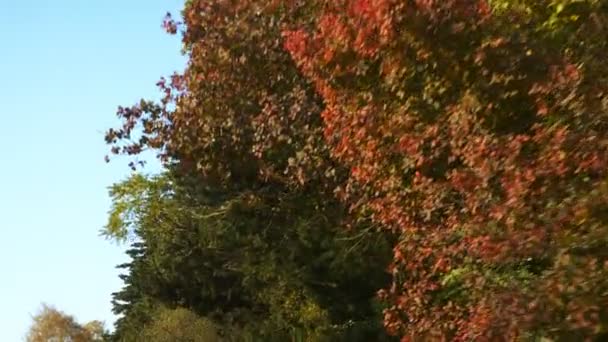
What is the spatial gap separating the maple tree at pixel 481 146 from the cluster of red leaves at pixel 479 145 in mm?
19

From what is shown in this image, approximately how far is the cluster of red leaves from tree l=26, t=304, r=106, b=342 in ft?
110

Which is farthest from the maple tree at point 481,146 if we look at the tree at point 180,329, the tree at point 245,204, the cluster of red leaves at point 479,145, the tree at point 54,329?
the tree at point 54,329

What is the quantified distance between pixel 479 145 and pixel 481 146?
0.06 meters

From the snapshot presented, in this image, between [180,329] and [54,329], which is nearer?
[180,329]

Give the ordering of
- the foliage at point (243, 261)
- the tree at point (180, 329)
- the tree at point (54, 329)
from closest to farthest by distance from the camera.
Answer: the foliage at point (243, 261) < the tree at point (180, 329) < the tree at point (54, 329)

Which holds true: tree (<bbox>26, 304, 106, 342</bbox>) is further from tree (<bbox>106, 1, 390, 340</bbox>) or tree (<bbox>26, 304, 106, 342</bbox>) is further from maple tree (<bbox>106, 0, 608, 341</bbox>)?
maple tree (<bbox>106, 0, 608, 341</bbox>)

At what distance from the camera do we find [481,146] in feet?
38.3

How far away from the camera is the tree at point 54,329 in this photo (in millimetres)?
46000

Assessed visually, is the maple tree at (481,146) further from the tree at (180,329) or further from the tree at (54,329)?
the tree at (54,329)

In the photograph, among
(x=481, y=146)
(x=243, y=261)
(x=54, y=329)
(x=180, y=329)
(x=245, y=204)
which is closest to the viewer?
(x=481, y=146)

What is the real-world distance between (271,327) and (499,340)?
63.9 feet

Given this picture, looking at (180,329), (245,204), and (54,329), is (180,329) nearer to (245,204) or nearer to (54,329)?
(245,204)

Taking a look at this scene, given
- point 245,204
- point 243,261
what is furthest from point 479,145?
point 243,261

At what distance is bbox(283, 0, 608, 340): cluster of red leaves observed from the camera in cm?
1120
